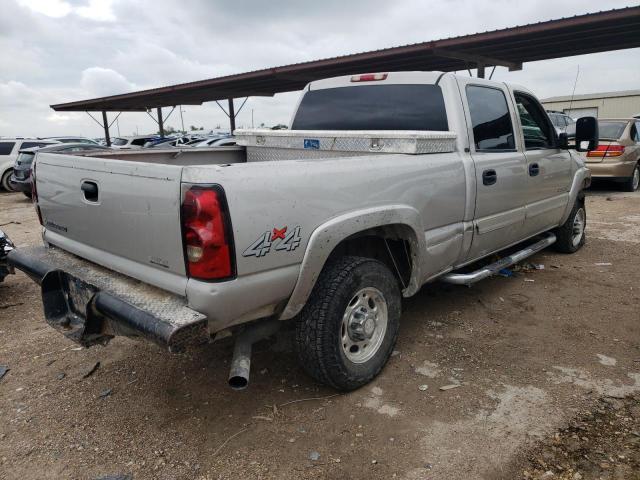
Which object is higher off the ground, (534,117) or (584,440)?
(534,117)

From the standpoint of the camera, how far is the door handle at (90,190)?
8.39 ft

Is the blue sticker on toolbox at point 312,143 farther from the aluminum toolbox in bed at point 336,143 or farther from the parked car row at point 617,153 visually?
the parked car row at point 617,153

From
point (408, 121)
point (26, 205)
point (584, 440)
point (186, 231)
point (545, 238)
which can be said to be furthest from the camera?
point (26, 205)

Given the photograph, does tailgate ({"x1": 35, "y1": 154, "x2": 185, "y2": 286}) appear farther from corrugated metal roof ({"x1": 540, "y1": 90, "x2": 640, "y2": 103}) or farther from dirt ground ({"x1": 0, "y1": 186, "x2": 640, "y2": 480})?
corrugated metal roof ({"x1": 540, "y1": 90, "x2": 640, "y2": 103})

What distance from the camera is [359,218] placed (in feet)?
8.66

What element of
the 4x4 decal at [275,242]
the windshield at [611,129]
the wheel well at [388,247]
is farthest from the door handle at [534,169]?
the windshield at [611,129]

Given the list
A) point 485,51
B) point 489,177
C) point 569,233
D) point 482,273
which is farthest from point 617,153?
point 482,273

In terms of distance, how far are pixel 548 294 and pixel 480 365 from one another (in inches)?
68.1

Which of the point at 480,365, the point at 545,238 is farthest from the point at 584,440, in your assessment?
the point at 545,238

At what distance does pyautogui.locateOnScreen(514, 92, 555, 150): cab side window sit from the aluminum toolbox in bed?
1.35 meters

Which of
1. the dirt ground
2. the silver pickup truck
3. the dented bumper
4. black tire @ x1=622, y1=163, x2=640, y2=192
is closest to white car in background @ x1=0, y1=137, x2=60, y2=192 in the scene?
the dirt ground

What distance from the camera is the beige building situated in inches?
1216

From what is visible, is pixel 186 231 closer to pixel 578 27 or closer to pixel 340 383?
pixel 340 383

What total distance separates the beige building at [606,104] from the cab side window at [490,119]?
99.1 ft
